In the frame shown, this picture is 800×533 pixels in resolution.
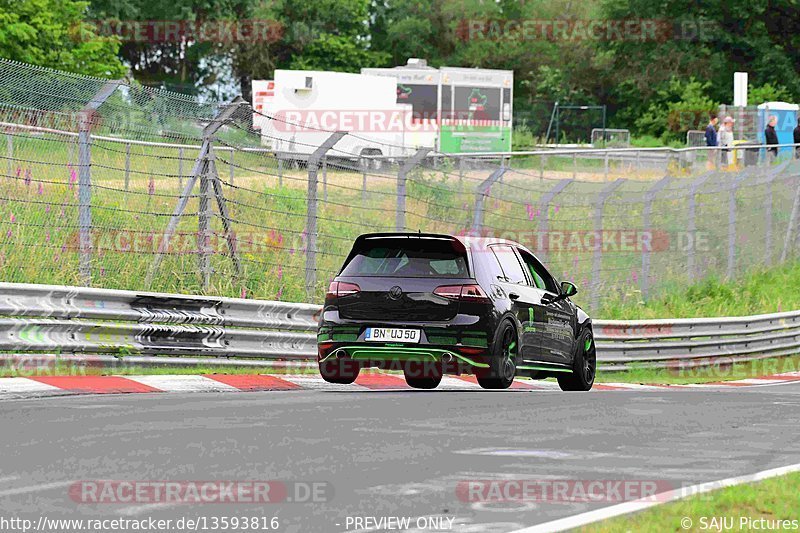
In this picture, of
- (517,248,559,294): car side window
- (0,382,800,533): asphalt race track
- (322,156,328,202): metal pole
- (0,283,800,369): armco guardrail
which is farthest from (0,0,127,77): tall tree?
(0,382,800,533): asphalt race track

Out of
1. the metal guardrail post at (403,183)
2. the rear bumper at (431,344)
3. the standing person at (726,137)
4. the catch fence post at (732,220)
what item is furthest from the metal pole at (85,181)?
the standing person at (726,137)

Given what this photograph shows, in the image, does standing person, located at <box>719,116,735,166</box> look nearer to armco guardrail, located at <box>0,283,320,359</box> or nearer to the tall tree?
armco guardrail, located at <box>0,283,320,359</box>

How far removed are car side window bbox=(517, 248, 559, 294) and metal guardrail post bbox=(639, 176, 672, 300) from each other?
9.03 meters

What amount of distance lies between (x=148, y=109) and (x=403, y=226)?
12.9 ft

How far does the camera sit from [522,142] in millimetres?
64312

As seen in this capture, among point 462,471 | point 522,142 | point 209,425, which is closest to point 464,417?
point 209,425

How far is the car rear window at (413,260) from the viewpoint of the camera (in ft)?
45.1

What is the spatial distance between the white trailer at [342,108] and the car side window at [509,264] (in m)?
31.2

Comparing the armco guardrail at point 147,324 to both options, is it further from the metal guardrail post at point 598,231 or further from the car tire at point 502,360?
the metal guardrail post at point 598,231

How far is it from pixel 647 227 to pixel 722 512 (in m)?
17.9

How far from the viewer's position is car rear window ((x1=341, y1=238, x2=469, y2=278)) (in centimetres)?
1373

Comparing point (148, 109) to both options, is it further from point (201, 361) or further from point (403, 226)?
point (403, 226)

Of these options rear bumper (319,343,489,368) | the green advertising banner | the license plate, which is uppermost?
the green advertising banner

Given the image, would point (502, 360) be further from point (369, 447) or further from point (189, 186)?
point (369, 447)
